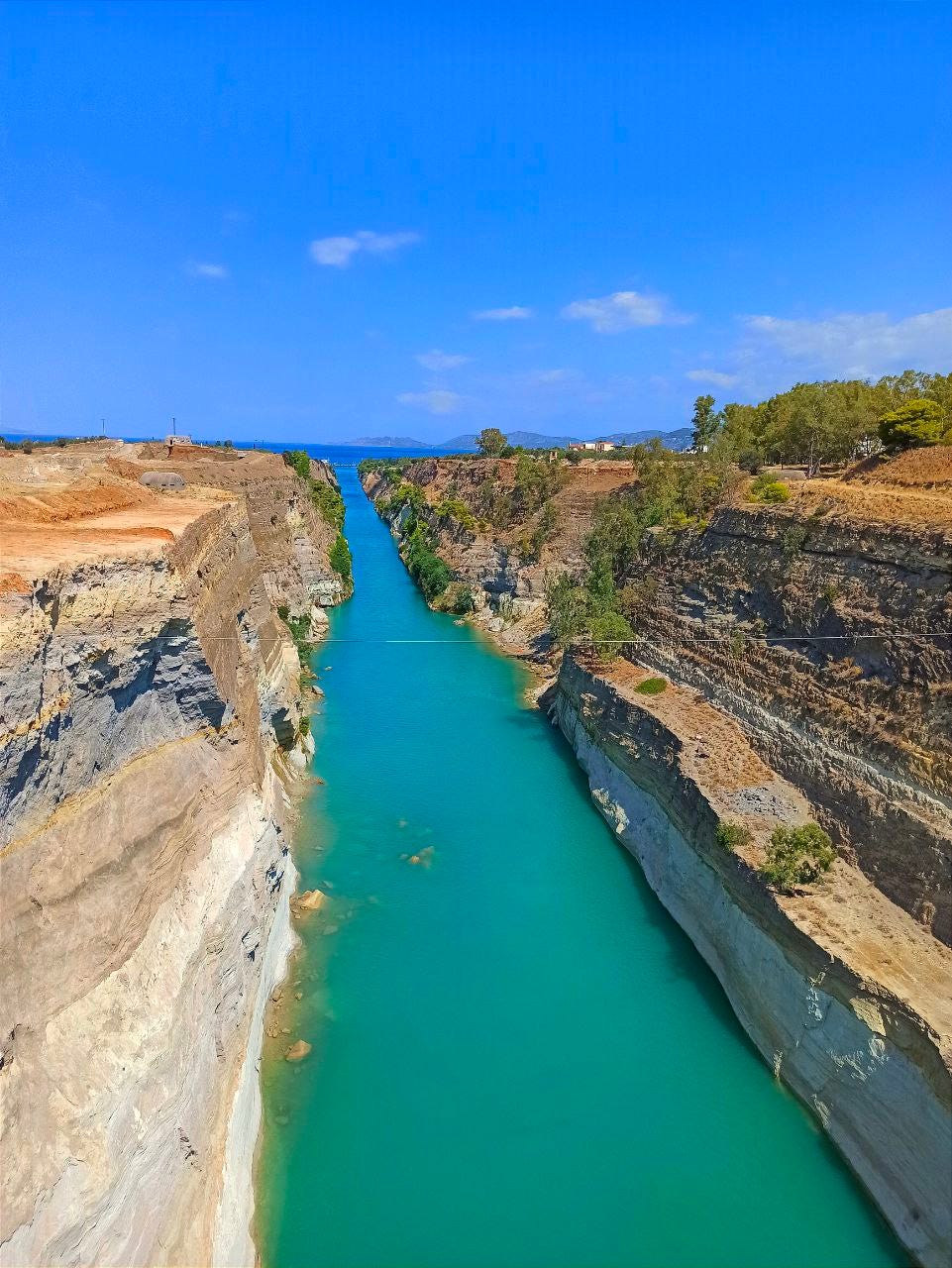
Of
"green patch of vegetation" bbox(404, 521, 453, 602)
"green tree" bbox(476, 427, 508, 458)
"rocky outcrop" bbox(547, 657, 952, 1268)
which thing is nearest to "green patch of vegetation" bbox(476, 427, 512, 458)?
"green tree" bbox(476, 427, 508, 458)

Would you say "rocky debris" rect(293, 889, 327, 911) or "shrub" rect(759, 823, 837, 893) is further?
"rocky debris" rect(293, 889, 327, 911)

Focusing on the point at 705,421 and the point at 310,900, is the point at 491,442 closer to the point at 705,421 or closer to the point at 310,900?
the point at 705,421

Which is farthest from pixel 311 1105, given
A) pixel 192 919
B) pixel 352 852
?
pixel 352 852

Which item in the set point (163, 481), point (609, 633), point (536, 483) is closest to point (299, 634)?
point (163, 481)

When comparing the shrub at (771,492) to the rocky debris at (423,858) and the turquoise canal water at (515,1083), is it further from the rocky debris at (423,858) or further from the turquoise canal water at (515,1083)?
the rocky debris at (423,858)

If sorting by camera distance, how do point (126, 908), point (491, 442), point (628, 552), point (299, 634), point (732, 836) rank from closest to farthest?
point (126, 908) → point (732, 836) → point (628, 552) → point (299, 634) → point (491, 442)

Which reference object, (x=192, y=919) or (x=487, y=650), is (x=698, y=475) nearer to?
(x=487, y=650)

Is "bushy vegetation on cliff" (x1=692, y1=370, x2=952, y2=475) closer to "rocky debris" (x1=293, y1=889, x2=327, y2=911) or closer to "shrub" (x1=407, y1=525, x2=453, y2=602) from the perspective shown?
"shrub" (x1=407, y1=525, x2=453, y2=602)
